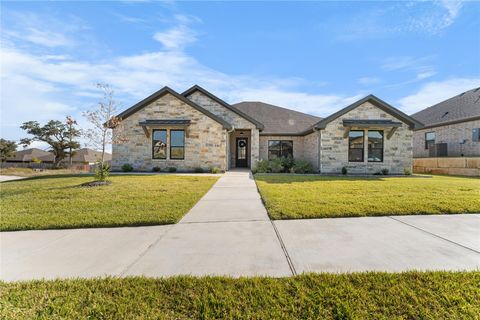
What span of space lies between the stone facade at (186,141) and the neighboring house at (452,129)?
18100 mm

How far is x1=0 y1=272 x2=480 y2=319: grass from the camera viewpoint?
1.92 metres

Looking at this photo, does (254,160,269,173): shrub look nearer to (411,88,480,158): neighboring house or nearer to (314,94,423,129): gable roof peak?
(314,94,423,129): gable roof peak

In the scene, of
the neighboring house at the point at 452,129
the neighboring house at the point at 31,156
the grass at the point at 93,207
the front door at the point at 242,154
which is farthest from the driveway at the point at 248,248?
the neighboring house at the point at 31,156

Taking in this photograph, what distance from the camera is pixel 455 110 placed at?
735 inches

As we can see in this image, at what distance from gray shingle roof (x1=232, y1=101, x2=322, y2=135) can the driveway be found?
45.3 feet

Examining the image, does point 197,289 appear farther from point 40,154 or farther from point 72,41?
point 40,154

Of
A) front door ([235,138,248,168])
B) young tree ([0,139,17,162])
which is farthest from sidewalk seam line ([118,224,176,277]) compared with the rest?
young tree ([0,139,17,162])

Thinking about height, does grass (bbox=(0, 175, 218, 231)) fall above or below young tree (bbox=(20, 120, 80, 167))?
below

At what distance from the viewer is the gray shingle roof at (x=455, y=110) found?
1696 cm

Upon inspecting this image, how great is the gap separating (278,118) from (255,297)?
1906 cm

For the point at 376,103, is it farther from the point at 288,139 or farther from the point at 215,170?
the point at 215,170

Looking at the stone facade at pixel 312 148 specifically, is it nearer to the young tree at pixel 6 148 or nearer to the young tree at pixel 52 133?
the young tree at pixel 52 133

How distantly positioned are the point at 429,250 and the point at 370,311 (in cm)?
198

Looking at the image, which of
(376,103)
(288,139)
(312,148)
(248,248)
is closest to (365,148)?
(376,103)
